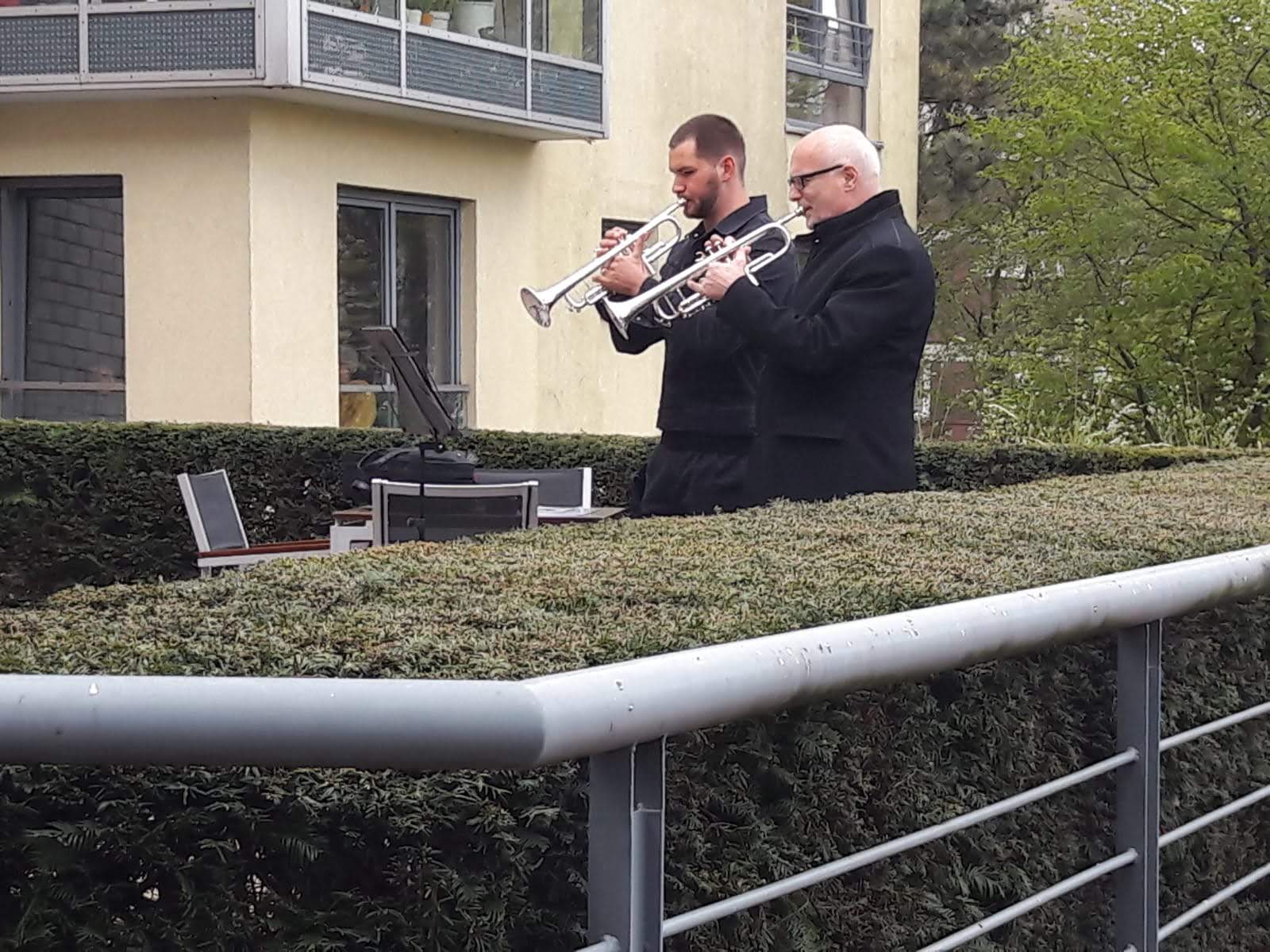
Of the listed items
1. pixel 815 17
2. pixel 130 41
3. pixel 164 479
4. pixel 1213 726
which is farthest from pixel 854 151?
pixel 815 17

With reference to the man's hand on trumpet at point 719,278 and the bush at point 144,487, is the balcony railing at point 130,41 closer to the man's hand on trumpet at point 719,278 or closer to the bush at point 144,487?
the bush at point 144,487

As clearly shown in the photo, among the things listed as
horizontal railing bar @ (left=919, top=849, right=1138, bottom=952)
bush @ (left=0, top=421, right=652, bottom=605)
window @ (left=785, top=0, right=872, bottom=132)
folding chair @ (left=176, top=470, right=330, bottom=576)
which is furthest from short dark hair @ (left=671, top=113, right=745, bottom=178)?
window @ (left=785, top=0, right=872, bottom=132)

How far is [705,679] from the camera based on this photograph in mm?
2061

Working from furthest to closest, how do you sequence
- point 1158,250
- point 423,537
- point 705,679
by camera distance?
point 1158,250, point 423,537, point 705,679

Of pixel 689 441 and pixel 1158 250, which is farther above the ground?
pixel 1158 250

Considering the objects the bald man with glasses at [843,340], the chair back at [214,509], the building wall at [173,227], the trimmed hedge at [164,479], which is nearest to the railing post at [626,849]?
the bald man with glasses at [843,340]

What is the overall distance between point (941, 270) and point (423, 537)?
3359 centimetres

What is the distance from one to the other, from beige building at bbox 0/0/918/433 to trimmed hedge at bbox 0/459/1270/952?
13575 millimetres

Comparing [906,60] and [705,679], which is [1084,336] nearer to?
[906,60]

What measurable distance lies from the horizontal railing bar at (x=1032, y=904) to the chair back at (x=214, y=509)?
278 inches

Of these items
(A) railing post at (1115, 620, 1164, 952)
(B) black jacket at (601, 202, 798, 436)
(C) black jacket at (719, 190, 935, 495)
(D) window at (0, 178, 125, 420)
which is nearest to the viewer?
(A) railing post at (1115, 620, 1164, 952)

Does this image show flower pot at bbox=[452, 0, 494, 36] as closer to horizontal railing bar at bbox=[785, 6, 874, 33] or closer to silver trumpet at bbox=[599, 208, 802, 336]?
horizontal railing bar at bbox=[785, 6, 874, 33]

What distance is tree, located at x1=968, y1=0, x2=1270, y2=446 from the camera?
776 inches

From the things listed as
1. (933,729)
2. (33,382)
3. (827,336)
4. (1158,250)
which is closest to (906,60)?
(1158,250)
